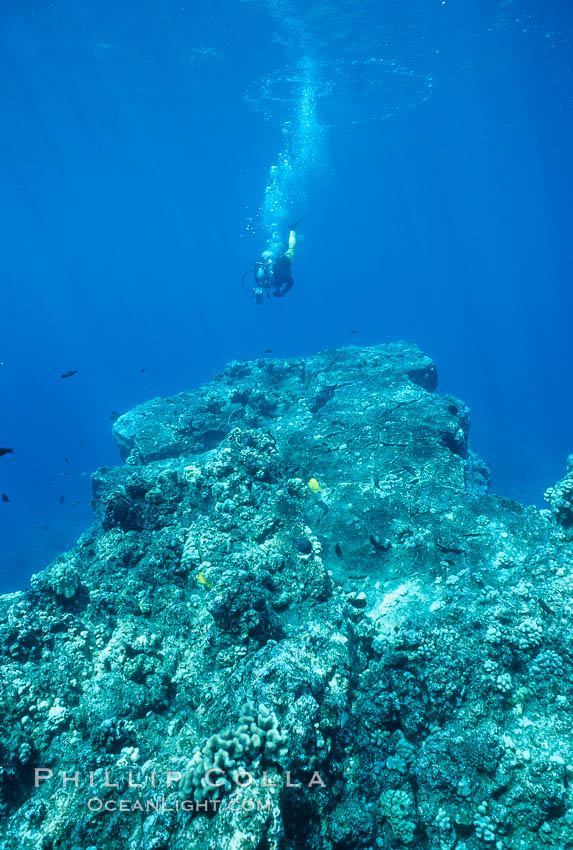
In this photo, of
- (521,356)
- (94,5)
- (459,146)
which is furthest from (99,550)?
(521,356)

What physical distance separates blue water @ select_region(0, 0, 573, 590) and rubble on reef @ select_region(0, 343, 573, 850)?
19.7m

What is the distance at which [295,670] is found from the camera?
4.05 metres

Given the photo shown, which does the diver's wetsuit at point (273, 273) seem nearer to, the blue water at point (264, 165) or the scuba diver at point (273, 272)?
the scuba diver at point (273, 272)

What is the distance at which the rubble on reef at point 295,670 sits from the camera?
331 centimetres

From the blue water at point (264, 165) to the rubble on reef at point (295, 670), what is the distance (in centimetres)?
1973

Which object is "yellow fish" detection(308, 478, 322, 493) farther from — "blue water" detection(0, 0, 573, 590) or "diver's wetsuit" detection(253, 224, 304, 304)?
"blue water" detection(0, 0, 573, 590)

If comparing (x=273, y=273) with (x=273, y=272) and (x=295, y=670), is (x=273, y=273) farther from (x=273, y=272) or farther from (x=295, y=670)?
(x=295, y=670)

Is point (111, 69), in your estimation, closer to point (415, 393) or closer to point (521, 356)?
point (415, 393)

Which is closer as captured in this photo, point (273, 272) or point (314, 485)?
point (314, 485)

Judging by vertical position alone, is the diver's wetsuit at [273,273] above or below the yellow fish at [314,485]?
above

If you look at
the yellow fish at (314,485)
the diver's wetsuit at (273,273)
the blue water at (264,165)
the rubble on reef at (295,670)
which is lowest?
the rubble on reef at (295,670)

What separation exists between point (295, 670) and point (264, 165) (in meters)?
59.3

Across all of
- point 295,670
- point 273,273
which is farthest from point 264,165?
point 295,670

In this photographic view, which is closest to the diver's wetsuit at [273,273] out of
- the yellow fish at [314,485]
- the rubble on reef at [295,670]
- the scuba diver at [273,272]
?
the scuba diver at [273,272]
